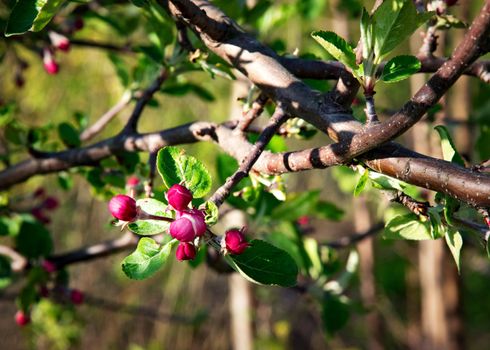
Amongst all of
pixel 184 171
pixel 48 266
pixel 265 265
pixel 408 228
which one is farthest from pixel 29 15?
pixel 48 266

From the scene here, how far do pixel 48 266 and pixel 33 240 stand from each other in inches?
2.3

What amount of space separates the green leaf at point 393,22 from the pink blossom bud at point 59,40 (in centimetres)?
64

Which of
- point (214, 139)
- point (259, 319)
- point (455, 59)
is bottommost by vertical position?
point (259, 319)

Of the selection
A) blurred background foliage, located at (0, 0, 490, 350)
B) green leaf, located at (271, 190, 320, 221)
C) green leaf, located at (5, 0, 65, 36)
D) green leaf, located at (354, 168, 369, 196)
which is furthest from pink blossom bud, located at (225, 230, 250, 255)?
blurred background foliage, located at (0, 0, 490, 350)

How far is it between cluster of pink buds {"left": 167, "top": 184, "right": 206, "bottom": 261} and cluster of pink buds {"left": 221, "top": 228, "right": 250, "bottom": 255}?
22 mm

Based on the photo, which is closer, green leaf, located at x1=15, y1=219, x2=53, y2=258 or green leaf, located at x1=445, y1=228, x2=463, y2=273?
green leaf, located at x1=445, y1=228, x2=463, y2=273

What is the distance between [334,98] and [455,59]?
155 mm

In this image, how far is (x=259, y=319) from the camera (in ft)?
7.63

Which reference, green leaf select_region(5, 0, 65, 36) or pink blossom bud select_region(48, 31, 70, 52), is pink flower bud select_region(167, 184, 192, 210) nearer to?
green leaf select_region(5, 0, 65, 36)

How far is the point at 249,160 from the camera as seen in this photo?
1.65 feet

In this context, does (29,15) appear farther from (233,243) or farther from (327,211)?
(327,211)

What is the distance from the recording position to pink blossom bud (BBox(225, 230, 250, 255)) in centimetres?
46

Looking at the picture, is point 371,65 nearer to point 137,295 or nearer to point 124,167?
point 124,167

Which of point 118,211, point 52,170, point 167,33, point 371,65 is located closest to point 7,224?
point 52,170
